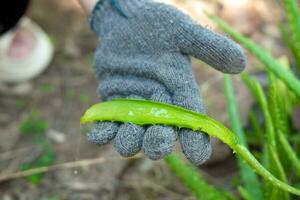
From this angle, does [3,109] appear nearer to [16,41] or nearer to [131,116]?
[16,41]

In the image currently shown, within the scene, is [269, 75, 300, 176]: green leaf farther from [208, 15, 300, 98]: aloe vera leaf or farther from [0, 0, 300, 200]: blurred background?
[0, 0, 300, 200]: blurred background

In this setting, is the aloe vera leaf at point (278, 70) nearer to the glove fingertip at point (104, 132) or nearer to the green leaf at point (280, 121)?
the green leaf at point (280, 121)

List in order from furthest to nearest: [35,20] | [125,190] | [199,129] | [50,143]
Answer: [35,20] < [50,143] < [125,190] < [199,129]

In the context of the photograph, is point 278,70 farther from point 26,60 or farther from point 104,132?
point 26,60

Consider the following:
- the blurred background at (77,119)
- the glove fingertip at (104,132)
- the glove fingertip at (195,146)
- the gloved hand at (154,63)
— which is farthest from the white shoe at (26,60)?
the glove fingertip at (195,146)

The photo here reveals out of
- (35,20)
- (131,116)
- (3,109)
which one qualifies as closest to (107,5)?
(131,116)
